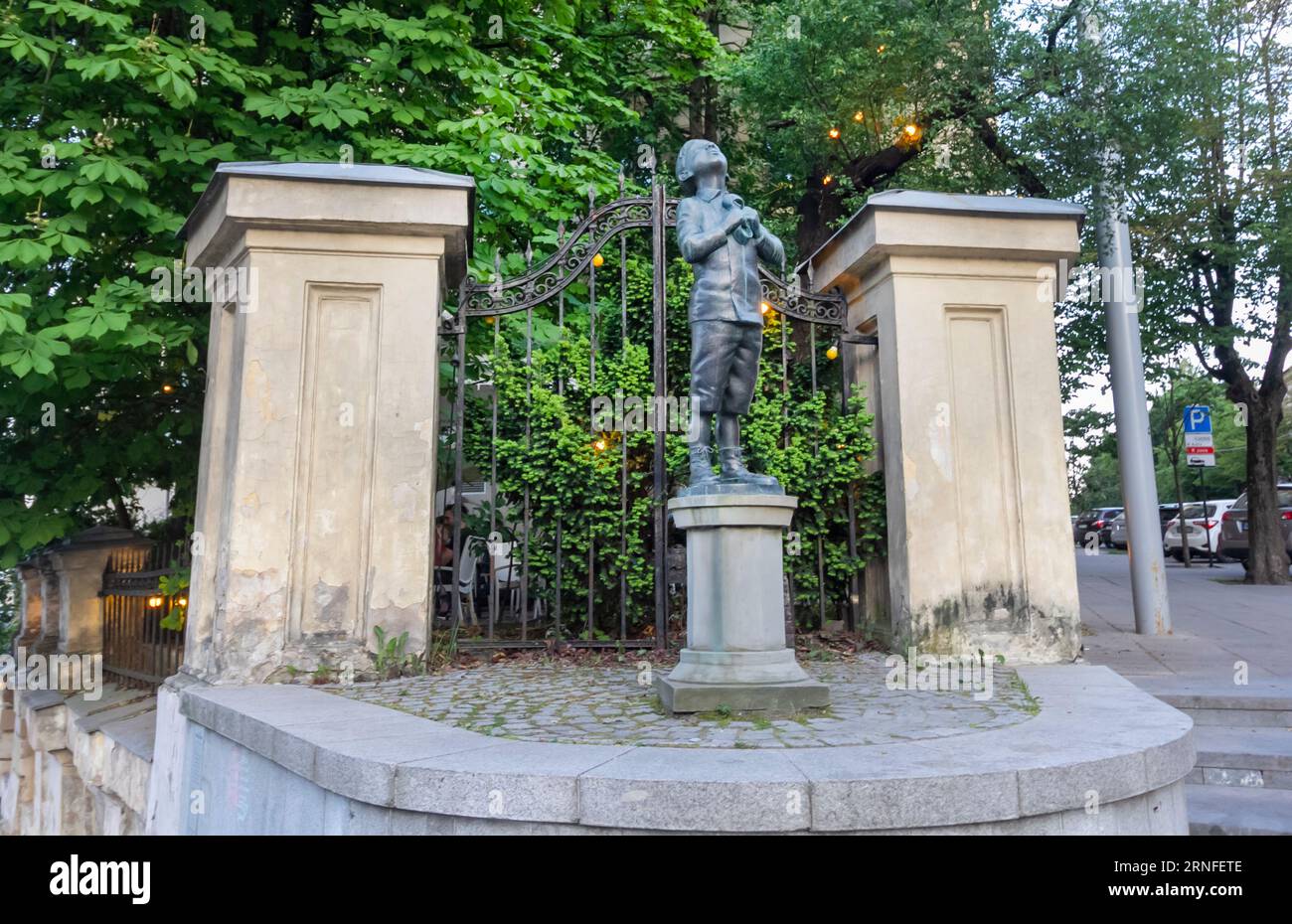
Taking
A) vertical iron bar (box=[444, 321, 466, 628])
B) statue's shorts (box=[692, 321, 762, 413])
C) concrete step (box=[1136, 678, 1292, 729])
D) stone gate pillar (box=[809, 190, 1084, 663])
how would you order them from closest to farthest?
1. statue's shorts (box=[692, 321, 762, 413])
2. concrete step (box=[1136, 678, 1292, 729])
3. stone gate pillar (box=[809, 190, 1084, 663])
4. vertical iron bar (box=[444, 321, 466, 628])

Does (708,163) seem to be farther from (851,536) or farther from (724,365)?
(851,536)

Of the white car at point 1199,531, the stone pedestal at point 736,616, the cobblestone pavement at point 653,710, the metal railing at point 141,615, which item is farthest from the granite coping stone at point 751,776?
the white car at point 1199,531

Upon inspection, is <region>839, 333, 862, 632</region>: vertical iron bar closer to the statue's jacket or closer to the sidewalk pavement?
the sidewalk pavement

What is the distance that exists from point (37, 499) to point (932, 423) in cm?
760

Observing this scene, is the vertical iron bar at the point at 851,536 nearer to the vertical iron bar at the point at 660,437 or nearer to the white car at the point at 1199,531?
the vertical iron bar at the point at 660,437

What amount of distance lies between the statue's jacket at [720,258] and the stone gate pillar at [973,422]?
6.55ft

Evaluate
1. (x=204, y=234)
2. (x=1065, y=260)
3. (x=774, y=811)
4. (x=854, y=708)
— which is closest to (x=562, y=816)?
(x=774, y=811)

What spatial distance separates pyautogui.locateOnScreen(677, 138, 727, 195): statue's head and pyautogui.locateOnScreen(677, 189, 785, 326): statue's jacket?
0.13 metres

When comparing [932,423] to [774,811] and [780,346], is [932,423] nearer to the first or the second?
[780,346]

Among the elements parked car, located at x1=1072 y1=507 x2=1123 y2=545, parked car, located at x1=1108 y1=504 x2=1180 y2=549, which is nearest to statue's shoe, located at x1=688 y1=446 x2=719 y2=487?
parked car, located at x1=1108 y1=504 x2=1180 y2=549

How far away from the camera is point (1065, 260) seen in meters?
7.51

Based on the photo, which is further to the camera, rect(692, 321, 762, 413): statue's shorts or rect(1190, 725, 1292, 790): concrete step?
rect(692, 321, 762, 413): statue's shorts

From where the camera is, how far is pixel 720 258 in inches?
220

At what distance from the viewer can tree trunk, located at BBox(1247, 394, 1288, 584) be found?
15.5 meters
